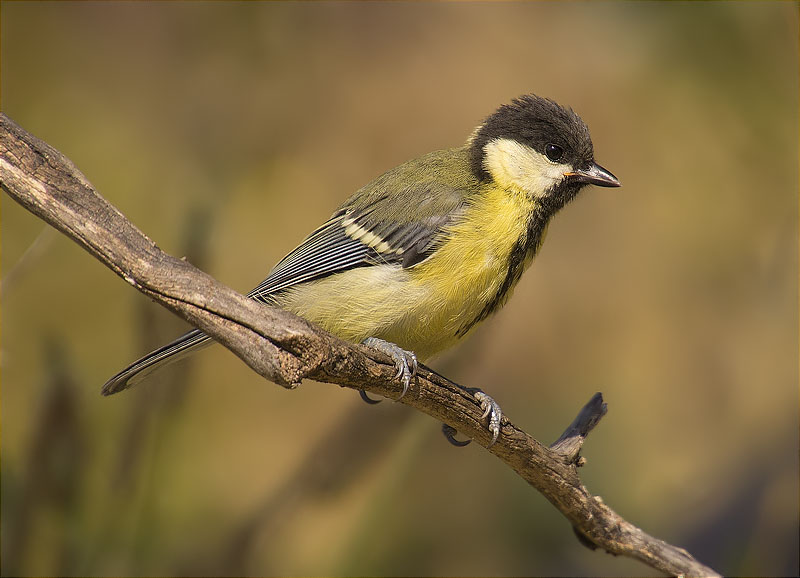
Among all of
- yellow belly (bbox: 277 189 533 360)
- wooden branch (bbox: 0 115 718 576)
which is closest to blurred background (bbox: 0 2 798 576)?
yellow belly (bbox: 277 189 533 360)

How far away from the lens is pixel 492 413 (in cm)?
252

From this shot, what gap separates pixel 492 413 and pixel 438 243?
0.66m

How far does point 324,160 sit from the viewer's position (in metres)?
5.25

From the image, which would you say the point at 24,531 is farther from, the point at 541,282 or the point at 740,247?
the point at 740,247

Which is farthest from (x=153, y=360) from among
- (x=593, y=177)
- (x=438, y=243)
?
(x=593, y=177)

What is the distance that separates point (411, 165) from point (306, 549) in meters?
2.15

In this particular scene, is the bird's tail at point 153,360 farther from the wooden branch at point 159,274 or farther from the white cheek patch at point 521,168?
the white cheek patch at point 521,168

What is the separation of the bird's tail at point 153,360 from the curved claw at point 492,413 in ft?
3.03

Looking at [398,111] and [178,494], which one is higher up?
[398,111]

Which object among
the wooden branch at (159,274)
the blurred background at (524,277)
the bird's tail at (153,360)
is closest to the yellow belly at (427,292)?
the bird's tail at (153,360)

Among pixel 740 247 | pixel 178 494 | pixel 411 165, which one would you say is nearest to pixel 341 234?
pixel 411 165

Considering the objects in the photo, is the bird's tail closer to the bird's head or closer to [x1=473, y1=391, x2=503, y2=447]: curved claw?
[x1=473, y1=391, x2=503, y2=447]: curved claw

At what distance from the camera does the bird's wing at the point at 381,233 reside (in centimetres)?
288

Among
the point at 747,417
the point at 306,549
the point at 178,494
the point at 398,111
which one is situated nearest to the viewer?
the point at 178,494
